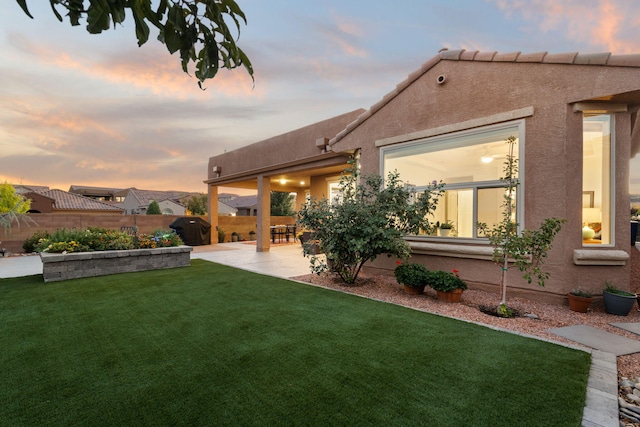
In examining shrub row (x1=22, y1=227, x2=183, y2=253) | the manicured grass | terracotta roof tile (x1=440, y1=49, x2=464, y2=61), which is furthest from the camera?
shrub row (x1=22, y1=227, x2=183, y2=253)

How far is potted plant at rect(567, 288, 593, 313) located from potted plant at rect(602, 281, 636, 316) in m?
0.21

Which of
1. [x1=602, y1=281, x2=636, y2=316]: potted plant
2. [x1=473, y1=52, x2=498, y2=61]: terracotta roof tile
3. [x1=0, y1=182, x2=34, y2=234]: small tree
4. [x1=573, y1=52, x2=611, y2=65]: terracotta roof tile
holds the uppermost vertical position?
[x1=473, y1=52, x2=498, y2=61]: terracotta roof tile

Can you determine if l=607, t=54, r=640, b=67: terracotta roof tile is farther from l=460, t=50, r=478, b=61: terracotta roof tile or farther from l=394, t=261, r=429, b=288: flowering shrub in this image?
l=394, t=261, r=429, b=288: flowering shrub

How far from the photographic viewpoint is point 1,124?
11.4 metres

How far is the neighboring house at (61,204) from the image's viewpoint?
2375 centimetres

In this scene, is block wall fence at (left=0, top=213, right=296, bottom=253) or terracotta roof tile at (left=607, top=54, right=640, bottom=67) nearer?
terracotta roof tile at (left=607, top=54, right=640, bottom=67)

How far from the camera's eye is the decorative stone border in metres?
6.70

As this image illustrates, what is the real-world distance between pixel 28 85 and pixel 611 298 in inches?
592

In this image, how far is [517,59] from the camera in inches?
208

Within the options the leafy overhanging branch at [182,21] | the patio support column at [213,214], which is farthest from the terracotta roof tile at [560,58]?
the patio support column at [213,214]

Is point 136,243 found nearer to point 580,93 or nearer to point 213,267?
point 213,267

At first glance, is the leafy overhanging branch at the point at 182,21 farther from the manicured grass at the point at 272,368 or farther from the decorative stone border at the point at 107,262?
the decorative stone border at the point at 107,262

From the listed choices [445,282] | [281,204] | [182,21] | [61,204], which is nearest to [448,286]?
[445,282]

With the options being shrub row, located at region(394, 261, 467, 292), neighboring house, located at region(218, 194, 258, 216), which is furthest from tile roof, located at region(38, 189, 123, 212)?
shrub row, located at region(394, 261, 467, 292)
